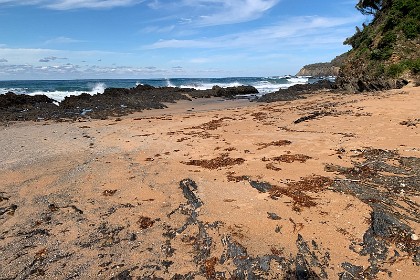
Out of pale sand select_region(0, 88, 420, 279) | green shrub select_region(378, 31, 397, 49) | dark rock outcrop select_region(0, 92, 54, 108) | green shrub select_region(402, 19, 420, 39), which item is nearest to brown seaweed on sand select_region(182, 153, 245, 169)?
pale sand select_region(0, 88, 420, 279)

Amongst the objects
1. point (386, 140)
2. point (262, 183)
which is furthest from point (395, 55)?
point (262, 183)

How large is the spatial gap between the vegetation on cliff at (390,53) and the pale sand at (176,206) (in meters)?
9.68

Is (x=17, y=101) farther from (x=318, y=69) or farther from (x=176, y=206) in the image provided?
(x=318, y=69)

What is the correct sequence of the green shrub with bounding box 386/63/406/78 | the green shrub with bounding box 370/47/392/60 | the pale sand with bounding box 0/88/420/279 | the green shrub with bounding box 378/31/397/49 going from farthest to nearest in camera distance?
1. the green shrub with bounding box 378/31/397/49
2. the green shrub with bounding box 370/47/392/60
3. the green shrub with bounding box 386/63/406/78
4. the pale sand with bounding box 0/88/420/279

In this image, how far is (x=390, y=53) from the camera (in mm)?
20062

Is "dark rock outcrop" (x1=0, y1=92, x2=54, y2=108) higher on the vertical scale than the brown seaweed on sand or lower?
lower

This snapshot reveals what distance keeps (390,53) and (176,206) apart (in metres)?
19.7

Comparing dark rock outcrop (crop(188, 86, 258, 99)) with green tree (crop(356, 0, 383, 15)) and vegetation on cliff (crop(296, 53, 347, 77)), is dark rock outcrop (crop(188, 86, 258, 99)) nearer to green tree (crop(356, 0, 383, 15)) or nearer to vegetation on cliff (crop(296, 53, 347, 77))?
green tree (crop(356, 0, 383, 15))

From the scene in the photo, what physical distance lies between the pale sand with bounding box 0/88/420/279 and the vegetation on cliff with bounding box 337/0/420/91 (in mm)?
9684

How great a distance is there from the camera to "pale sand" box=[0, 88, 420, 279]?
3889 millimetres

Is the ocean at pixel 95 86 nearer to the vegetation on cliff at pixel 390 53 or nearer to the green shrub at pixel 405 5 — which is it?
the vegetation on cliff at pixel 390 53

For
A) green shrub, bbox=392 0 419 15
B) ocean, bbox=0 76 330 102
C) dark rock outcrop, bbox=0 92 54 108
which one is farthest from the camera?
ocean, bbox=0 76 330 102

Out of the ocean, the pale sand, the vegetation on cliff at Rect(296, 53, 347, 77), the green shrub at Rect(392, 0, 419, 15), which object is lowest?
the ocean

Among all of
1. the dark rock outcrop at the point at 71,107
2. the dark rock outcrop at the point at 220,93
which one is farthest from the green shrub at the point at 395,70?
the dark rock outcrop at the point at 220,93
